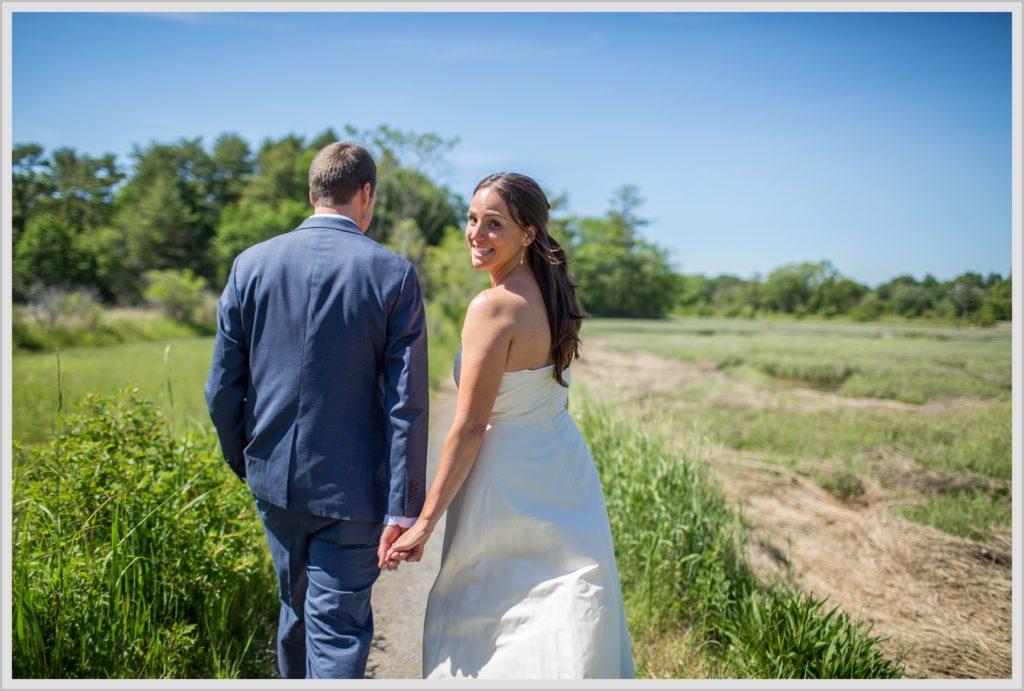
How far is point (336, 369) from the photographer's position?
1.95m

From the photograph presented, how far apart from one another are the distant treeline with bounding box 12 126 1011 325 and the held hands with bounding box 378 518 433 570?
4.49 feet

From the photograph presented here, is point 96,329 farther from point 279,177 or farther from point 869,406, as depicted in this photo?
point 279,177

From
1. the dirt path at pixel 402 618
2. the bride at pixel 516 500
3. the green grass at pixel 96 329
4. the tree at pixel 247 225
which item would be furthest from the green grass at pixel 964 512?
the tree at pixel 247 225

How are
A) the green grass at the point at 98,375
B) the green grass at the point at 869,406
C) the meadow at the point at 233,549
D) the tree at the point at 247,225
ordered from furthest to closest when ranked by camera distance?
the tree at the point at 247,225 < the green grass at the point at 98,375 < the green grass at the point at 869,406 < the meadow at the point at 233,549

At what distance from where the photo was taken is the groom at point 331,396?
6.36 feet

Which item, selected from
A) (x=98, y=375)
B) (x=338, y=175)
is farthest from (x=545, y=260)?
(x=98, y=375)

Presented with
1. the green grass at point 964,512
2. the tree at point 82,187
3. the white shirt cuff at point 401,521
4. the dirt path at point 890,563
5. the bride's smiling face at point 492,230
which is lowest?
the dirt path at point 890,563

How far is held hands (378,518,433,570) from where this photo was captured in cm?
191

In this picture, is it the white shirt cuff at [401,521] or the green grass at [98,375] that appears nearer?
the white shirt cuff at [401,521]

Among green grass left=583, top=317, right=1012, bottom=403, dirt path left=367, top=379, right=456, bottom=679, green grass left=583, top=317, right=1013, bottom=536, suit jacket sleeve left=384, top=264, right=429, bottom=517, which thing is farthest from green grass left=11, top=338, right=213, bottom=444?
green grass left=583, top=317, right=1012, bottom=403

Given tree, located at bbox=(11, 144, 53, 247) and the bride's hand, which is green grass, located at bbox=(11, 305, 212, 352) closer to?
tree, located at bbox=(11, 144, 53, 247)

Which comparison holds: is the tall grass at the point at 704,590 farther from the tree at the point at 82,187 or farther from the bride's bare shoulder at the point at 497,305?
the tree at the point at 82,187

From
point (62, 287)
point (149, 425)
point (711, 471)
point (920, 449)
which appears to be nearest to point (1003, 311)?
point (920, 449)

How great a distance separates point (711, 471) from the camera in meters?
4.06
